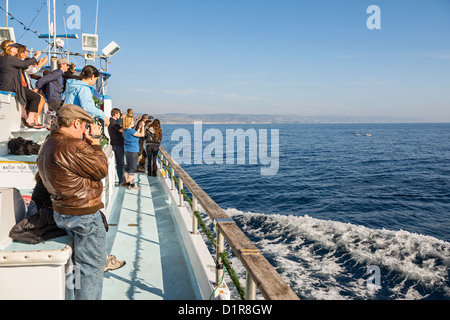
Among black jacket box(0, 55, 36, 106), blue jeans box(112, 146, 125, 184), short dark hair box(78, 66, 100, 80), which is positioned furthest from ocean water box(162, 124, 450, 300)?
black jacket box(0, 55, 36, 106)

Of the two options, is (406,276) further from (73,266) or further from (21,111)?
(21,111)

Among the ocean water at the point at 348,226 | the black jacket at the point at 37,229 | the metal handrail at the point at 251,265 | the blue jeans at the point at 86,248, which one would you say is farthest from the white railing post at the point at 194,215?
the ocean water at the point at 348,226

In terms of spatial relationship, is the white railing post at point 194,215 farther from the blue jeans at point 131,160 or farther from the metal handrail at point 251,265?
the blue jeans at point 131,160

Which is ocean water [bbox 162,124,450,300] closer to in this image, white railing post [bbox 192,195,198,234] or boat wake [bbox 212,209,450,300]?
boat wake [bbox 212,209,450,300]

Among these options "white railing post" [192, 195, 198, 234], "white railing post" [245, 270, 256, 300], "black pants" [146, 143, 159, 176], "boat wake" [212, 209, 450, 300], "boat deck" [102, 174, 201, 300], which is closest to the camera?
"white railing post" [245, 270, 256, 300]

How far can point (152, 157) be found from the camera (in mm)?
10258

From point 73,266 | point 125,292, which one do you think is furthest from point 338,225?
point 73,266

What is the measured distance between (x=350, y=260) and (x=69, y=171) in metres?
9.81

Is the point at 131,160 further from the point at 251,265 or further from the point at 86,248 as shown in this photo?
the point at 251,265

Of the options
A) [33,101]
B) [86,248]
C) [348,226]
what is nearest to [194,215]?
[86,248]

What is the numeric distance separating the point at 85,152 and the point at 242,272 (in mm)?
7141

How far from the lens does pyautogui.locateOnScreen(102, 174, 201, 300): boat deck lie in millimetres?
3713
